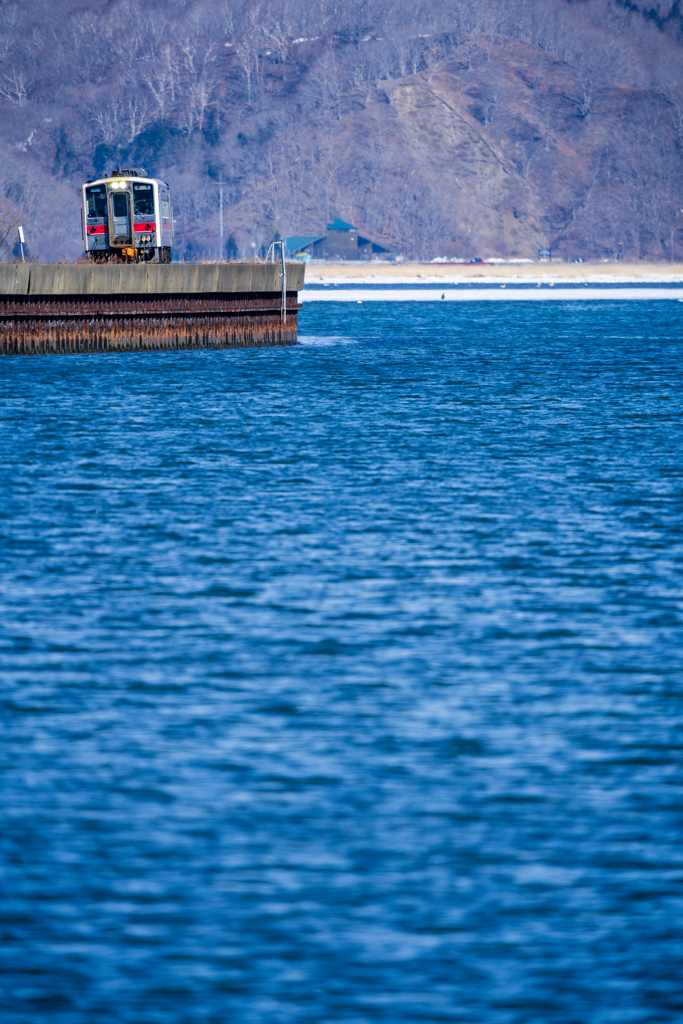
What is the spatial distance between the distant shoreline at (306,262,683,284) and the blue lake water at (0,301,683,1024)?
465ft

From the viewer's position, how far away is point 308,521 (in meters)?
17.2

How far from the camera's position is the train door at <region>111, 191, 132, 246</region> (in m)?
47.2

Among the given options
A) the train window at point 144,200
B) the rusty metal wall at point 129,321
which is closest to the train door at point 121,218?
the train window at point 144,200

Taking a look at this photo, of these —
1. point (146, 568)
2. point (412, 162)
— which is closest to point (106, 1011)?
point (146, 568)

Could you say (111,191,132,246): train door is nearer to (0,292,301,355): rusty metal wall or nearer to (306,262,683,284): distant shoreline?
(0,292,301,355): rusty metal wall

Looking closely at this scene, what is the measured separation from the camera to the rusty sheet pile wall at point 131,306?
4034 cm

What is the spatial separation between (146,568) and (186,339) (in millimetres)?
31316

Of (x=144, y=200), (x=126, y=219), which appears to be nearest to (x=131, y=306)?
(x=126, y=219)

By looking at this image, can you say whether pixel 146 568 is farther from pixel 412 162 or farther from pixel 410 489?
pixel 412 162

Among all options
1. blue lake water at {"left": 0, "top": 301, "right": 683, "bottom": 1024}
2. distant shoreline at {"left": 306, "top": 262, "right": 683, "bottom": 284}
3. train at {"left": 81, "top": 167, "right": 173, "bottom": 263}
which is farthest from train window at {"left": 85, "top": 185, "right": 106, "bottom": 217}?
distant shoreline at {"left": 306, "top": 262, "right": 683, "bottom": 284}

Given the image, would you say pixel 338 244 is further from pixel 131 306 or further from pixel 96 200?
pixel 131 306

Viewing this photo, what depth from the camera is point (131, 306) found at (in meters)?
43.0

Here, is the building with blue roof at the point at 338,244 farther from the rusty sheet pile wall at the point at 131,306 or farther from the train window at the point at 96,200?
the rusty sheet pile wall at the point at 131,306

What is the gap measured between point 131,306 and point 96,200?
6.74m
